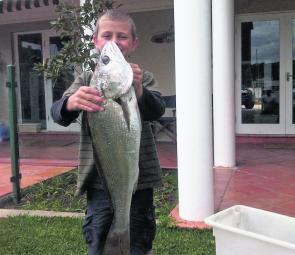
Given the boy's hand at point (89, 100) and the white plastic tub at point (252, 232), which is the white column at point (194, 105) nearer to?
the white plastic tub at point (252, 232)

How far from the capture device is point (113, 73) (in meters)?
1.59

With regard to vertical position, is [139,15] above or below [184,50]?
above

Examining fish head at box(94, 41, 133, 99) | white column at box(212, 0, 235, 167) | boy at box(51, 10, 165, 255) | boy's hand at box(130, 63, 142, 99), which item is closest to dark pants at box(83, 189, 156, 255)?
boy at box(51, 10, 165, 255)

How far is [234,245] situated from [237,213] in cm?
35

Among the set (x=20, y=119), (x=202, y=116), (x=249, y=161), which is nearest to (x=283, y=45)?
(x=249, y=161)

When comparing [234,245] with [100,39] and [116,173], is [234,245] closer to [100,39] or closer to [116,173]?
[116,173]

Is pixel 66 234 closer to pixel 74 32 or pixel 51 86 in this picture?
pixel 74 32

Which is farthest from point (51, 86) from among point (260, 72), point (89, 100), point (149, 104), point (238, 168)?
point (89, 100)

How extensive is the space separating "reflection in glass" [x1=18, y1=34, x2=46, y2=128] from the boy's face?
9977mm

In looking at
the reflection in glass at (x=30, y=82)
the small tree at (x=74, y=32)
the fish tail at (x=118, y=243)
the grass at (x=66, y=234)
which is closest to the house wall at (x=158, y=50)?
the reflection in glass at (x=30, y=82)

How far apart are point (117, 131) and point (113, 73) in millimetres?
234

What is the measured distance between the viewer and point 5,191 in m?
6.04

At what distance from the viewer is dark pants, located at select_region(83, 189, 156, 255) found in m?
2.42

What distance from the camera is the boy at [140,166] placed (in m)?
2.08
